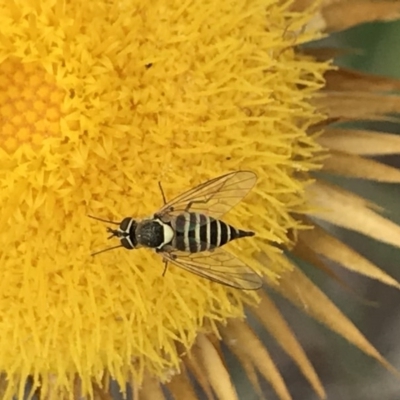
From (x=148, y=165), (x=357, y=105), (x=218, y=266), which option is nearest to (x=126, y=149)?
(x=148, y=165)

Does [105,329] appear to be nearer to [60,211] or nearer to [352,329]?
[60,211]

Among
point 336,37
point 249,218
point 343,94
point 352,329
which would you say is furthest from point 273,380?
point 336,37

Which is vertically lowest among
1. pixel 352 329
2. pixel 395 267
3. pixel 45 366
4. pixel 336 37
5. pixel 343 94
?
pixel 45 366

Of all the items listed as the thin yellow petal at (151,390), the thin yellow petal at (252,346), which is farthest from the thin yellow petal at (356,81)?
the thin yellow petal at (151,390)

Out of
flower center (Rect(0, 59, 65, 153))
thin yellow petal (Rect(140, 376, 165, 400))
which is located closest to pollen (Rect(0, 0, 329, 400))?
flower center (Rect(0, 59, 65, 153))

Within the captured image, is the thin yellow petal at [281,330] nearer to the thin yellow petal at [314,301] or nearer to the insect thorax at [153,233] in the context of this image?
the thin yellow petal at [314,301]

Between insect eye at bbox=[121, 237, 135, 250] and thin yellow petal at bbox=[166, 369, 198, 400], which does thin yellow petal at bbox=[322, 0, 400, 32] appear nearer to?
insect eye at bbox=[121, 237, 135, 250]

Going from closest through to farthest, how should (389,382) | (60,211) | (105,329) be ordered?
(60,211)
(105,329)
(389,382)
